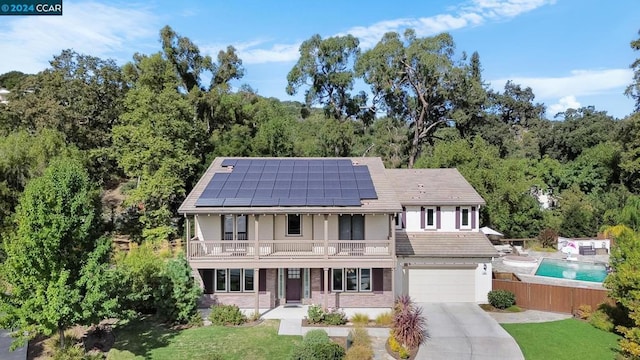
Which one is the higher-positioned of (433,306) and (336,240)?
(336,240)

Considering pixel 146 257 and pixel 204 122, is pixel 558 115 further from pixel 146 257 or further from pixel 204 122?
Result: pixel 146 257

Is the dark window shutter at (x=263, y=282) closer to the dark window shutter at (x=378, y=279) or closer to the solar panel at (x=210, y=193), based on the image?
the solar panel at (x=210, y=193)

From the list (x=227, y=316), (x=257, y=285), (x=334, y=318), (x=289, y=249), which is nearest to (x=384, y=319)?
(x=334, y=318)

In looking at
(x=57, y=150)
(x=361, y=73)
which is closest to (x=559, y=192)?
(x=361, y=73)

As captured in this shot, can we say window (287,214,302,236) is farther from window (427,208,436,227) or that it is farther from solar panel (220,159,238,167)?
window (427,208,436,227)

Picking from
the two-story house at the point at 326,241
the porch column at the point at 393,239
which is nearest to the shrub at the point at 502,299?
the two-story house at the point at 326,241

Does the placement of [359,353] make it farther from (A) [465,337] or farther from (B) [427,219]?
(B) [427,219]
